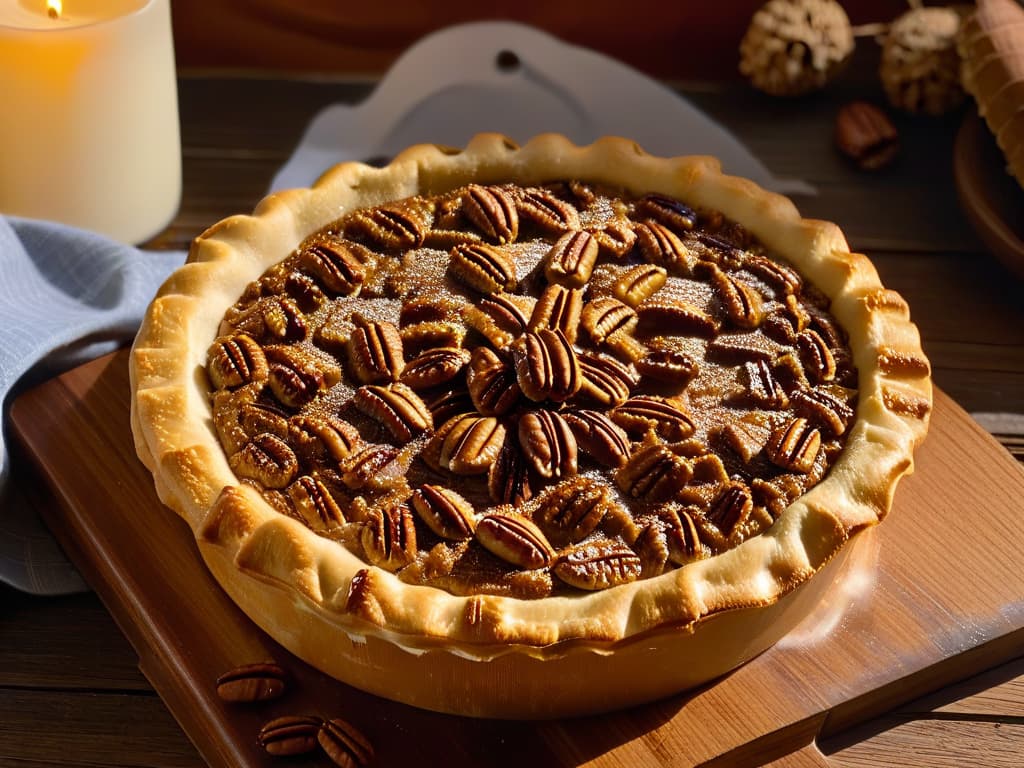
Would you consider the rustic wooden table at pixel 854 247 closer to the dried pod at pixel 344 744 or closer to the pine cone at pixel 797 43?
the pine cone at pixel 797 43

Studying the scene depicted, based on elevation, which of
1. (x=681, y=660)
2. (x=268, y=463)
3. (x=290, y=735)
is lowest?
(x=290, y=735)

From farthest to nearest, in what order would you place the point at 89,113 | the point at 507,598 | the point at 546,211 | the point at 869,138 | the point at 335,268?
1. the point at 869,138
2. the point at 89,113
3. the point at 546,211
4. the point at 335,268
5. the point at 507,598

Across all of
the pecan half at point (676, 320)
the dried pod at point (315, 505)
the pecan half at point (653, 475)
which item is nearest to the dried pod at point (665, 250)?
the pecan half at point (676, 320)

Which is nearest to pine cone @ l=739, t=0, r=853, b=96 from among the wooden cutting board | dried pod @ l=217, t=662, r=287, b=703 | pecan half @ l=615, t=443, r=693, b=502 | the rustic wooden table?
the rustic wooden table

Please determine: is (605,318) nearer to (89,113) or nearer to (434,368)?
(434,368)

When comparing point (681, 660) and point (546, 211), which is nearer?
point (681, 660)

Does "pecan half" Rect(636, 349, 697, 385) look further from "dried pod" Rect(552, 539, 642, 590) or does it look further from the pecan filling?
"dried pod" Rect(552, 539, 642, 590)

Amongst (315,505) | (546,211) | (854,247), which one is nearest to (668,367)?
(546,211)
